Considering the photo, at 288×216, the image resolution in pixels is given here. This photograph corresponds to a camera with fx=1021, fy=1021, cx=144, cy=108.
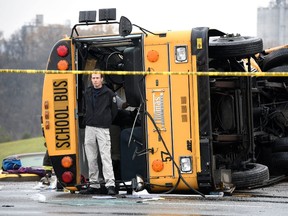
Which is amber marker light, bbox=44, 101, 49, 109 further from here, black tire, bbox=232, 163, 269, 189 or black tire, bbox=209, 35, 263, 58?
black tire, bbox=232, 163, 269, 189

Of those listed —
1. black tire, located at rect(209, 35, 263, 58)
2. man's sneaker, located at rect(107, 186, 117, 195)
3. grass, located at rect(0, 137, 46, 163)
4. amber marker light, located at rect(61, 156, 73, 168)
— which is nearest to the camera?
man's sneaker, located at rect(107, 186, 117, 195)

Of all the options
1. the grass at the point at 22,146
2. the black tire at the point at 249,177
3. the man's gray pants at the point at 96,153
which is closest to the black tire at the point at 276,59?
the black tire at the point at 249,177

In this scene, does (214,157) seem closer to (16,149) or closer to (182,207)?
(182,207)

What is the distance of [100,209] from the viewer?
10586 mm

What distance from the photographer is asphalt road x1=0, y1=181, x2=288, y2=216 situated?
10281 mm

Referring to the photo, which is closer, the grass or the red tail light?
the red tail light

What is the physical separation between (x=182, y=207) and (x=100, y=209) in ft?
2.84

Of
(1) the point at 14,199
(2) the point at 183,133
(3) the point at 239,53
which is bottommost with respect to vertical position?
(1) the point at 14,199

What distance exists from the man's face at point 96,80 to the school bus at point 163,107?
148mm

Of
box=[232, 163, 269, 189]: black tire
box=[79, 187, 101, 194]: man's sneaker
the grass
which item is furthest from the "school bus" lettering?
the grass

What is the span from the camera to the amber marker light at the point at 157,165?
1188cm

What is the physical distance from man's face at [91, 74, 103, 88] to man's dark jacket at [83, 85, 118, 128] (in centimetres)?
8

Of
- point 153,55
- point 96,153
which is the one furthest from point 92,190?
point 153,55

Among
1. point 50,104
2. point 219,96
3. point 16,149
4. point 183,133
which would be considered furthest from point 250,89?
point 16,149
